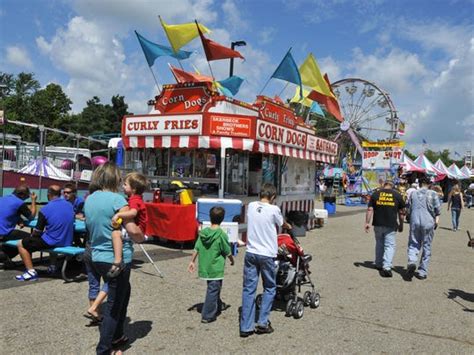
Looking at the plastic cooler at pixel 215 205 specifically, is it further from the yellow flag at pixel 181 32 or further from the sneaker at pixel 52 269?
the yellow flag at pixel 181 32

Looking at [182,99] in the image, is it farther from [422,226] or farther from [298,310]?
[298,310]

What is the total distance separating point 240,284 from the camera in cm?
665

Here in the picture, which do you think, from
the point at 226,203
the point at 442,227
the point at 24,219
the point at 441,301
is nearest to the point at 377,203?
the point at 441,301

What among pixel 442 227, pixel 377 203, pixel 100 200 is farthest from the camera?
pixel 442 227

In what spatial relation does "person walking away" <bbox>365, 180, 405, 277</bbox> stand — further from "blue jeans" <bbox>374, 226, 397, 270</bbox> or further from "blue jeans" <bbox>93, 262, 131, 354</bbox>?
"blue jeans" <bbox>93, 262, 131, 354</bbox>

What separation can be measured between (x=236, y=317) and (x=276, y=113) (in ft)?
25.8

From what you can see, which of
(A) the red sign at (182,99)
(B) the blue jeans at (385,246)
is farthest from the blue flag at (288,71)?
(B) the blue jeans at (385,246)

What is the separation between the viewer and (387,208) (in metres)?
7.93

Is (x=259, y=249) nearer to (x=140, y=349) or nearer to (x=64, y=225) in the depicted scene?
(x=140, y=349)

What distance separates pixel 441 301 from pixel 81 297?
15.8ft

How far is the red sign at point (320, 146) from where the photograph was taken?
12820 mm

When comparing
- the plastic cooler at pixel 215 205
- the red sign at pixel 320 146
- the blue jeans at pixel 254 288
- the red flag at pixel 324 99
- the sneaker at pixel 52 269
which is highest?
the red flag at pixel 324 99

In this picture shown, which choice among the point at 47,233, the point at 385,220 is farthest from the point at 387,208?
the point at 47,233

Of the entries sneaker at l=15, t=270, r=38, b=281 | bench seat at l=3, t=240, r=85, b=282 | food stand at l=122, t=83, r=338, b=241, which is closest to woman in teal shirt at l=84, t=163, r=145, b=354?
bench seat at l=3, t=240, r=85, b=282
